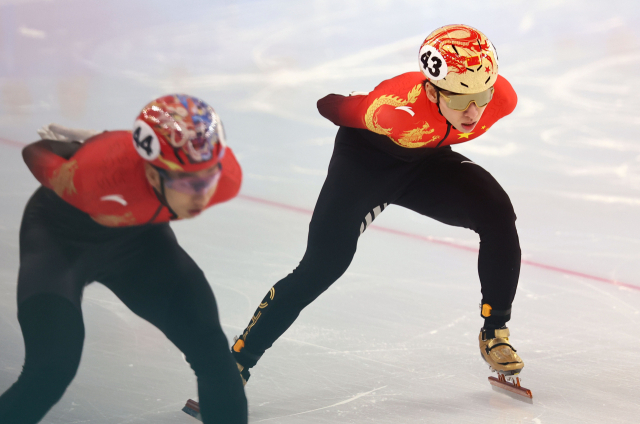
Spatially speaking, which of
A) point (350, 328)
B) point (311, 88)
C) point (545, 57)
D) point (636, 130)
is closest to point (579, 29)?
point (545, 57)

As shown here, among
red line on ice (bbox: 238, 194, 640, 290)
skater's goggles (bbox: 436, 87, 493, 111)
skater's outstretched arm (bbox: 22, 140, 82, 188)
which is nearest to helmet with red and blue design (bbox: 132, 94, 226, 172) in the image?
skater's outstretched arm (bbox: 22, 140, 82, 188)

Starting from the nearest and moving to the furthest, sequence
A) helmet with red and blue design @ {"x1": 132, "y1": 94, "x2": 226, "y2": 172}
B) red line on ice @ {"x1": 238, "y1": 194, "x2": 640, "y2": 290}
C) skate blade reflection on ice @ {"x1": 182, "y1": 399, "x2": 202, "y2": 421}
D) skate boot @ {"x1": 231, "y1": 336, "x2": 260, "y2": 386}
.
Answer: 1. helmet with red and blue design @ {"x1": 132, "y1": 94, "x2": 226, "y2": 172}
2. skate blade reflection on ice @ {"x1": 182, "y1": 399, "x2": 202, "y2": 421}
3. skate boot @ {"x1": 231, "y1": 336, "x2": 260, "y2": 386}
4. red line on ice @ {"x1": 238, "y1": 194, "x2": 640, "y2": 290}

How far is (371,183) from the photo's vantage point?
9.49 feet

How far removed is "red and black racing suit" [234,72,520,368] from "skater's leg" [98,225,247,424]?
2.53ft

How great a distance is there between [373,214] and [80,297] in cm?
134

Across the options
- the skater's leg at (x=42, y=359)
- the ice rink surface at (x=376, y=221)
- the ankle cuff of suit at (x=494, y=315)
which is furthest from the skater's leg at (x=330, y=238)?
the skater's leg at (x=42, y=359)

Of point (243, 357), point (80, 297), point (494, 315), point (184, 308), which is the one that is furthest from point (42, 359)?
point (494, 315)

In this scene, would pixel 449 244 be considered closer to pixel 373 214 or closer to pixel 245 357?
pixel 373 214

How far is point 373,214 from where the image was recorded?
3.01 meters

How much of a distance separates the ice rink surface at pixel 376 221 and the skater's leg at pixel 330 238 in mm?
281

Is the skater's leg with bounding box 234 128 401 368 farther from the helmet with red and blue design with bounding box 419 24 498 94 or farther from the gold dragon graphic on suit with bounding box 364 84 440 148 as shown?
the helmet with red and blue design with bounding box 419 24 498 94

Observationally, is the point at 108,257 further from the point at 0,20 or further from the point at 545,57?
the point at 0,20

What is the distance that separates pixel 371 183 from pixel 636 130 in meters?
4.43

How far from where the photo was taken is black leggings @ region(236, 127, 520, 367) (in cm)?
281
